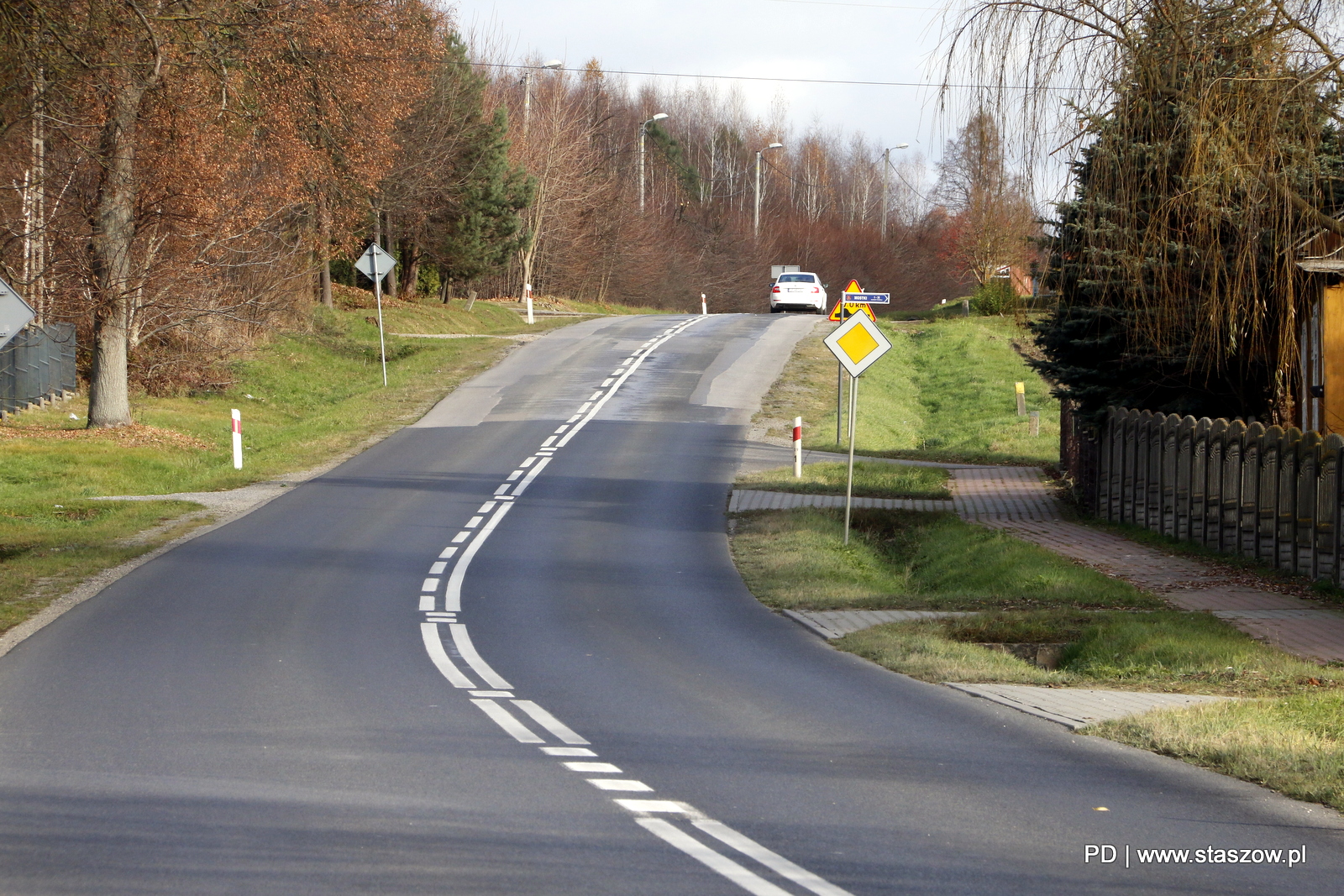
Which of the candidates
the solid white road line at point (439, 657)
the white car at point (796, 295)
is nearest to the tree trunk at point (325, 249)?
the white car at point (796, 295)

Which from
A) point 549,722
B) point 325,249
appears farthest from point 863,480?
point 325,249

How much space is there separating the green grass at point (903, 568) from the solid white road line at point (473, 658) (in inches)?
134

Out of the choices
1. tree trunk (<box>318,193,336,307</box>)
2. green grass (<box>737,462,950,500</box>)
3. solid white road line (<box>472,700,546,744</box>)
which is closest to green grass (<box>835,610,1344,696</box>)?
solid white road line (<box>472,700,546,744</box>)

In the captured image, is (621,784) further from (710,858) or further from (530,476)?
(530,476)

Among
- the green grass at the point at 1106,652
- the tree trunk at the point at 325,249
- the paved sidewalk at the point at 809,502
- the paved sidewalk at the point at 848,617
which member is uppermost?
the tree trunk at the point at 325,249

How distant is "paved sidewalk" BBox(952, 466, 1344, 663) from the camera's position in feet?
36.4

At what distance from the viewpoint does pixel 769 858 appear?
5.27 metres

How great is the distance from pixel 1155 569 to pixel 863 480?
786cm

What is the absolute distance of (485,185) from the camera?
4853 centimetres

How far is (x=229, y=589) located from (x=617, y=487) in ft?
30.0

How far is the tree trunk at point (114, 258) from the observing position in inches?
926

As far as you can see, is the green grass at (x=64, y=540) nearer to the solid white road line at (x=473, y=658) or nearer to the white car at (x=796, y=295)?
the solid white road line at (x=473, y=658)

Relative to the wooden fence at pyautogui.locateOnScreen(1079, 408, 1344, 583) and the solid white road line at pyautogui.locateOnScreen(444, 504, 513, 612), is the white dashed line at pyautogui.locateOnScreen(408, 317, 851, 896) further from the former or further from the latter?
the wooden fence at pyautogui.locateOnScreen(1079, 408, 1344, 583)

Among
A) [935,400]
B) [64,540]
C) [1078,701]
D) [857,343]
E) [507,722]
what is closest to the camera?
[507,722]
